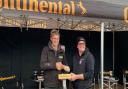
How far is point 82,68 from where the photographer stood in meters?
4.38

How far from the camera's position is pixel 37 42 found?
8.62 metres

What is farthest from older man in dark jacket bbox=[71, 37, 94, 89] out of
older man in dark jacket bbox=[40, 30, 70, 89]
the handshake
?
older man in dark jacket bbox=[40, 30, 70, 89]

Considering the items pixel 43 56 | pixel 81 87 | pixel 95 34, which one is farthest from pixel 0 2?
pixel 95 34

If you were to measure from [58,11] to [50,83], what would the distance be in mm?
1243

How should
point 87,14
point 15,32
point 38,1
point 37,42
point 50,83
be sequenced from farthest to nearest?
point 37,42, point 15,32, point 87,14, point 38,1, point 50,83

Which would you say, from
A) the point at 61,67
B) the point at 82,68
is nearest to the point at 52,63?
the point at 61,67

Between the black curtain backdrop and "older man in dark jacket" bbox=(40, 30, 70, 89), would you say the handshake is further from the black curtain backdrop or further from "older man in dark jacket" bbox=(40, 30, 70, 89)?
the black curtain backdrop

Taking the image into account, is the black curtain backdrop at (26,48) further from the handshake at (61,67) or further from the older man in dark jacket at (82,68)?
the handshake at (61,67)

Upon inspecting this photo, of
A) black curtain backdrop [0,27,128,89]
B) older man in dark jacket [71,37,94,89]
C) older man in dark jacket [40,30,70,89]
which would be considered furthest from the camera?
black curtain backdrop [0,27,128,89]

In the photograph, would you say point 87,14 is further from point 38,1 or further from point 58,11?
point 38,1

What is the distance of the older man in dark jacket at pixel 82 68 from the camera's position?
14.2 feet

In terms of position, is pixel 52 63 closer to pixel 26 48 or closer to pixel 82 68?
Answer: pixel 82 68

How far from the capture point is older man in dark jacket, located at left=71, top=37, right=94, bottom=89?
4.34 meters

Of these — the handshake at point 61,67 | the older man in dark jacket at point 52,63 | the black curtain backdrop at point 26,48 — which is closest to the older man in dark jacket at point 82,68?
the handshake at point 61,67
